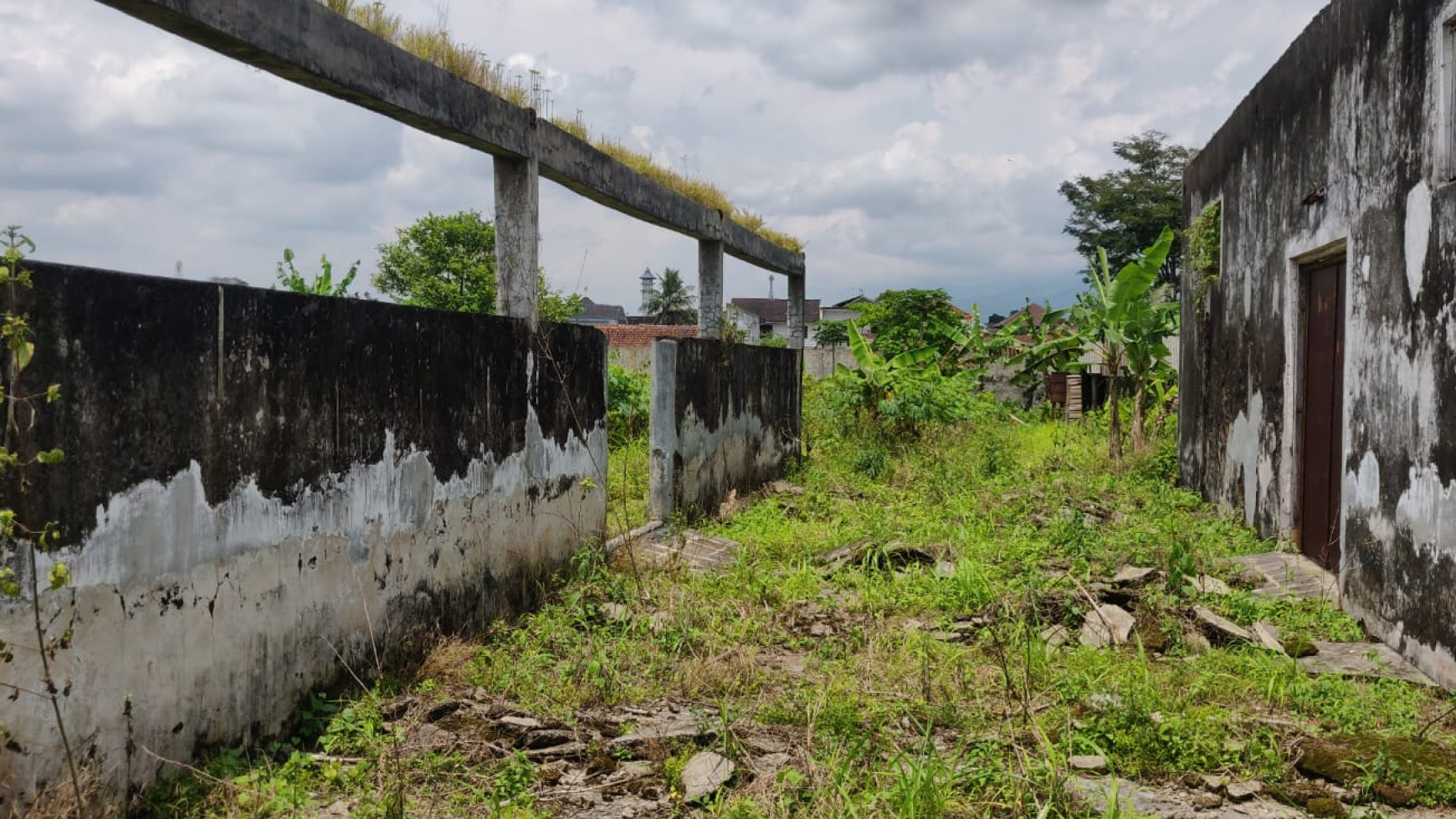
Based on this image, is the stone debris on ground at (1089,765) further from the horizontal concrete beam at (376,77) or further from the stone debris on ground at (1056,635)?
the horizontal concrete beam at (376,77)

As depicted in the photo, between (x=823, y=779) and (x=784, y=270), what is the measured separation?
9256mm

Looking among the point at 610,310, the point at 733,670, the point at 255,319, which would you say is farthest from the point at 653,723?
the point at 610,310

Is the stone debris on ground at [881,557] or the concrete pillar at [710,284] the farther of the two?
the concrete pillar at [710,284]

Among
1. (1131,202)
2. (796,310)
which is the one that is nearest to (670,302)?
(1131,202)

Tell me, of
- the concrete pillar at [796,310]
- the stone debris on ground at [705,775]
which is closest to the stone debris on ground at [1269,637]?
the stone debris on ground at [705,775]

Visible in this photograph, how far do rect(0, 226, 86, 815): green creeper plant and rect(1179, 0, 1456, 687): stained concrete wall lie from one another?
4944mm

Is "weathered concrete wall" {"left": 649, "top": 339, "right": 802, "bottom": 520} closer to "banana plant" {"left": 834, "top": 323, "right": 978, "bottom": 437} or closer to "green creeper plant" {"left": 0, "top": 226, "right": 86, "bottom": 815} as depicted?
"banana plant" {"left": 834, "top": 323, "right": 978, "bottom": 437}

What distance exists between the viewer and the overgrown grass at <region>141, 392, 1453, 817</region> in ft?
10.5

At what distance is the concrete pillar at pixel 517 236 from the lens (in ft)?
18.4

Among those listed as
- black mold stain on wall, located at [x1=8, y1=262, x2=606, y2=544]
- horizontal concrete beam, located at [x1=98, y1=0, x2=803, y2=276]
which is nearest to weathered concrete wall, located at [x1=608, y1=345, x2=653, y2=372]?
horizontal concrete beam, located at [x1=98, y1=0, x2=803, y2=276]

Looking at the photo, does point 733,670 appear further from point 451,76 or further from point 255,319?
point 451,76

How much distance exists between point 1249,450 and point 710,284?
4591 mm

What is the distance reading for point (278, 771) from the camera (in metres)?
3.33

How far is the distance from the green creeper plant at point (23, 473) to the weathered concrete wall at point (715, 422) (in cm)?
467
